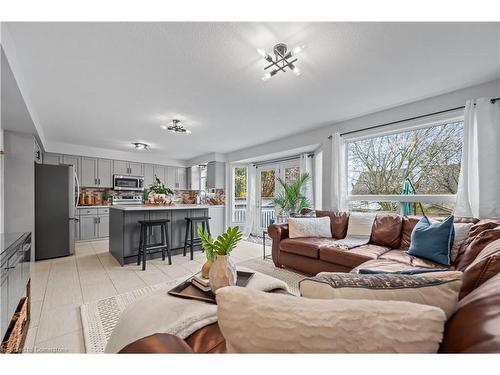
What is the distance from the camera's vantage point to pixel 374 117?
3.38m

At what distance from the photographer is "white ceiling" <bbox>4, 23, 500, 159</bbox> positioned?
66.7 inches

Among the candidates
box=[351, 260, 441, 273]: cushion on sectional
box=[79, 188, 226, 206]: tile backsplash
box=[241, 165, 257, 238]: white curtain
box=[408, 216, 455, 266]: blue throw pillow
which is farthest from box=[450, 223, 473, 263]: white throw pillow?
box=[79, 188, 226, 206]: tile backsplash

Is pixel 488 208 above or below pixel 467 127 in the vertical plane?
below

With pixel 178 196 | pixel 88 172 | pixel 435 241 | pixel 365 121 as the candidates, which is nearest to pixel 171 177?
pixel 178 196

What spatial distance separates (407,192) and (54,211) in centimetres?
564

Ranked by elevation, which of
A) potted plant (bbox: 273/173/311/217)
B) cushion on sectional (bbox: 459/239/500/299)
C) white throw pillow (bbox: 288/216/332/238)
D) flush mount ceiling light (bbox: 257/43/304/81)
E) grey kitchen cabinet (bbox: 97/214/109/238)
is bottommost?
grey kitchen cabinet (bbox: 97/214/109/238)

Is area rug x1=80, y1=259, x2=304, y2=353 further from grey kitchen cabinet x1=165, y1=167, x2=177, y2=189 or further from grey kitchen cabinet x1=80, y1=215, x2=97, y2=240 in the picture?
grey kitchen cabinet x1=165, y1=167, x2=177, y2=189

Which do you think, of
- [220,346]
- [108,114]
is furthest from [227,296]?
[108,114]

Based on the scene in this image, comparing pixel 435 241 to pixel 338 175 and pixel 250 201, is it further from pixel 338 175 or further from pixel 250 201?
pixel 250 201

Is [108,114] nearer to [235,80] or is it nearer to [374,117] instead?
[235,80]

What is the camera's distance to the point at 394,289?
737 millimetres

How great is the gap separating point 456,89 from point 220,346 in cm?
353

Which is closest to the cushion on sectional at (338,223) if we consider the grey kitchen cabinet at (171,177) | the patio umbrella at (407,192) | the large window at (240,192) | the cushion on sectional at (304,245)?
the cushion on sectional at (304,245)

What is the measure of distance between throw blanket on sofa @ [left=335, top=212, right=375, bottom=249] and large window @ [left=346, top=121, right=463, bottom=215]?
0.56 meters
